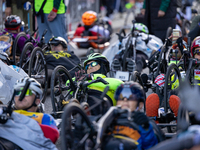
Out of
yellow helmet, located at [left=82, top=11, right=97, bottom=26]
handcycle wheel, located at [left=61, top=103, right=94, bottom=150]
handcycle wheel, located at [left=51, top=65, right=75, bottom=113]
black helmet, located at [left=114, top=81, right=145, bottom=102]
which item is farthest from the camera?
yellow helmet, located at [left=82, top=11, right=97, bottom=26]

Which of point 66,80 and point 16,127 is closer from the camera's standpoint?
point 16,127

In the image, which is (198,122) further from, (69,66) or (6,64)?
(69,66)

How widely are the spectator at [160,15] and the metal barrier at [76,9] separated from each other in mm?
6329

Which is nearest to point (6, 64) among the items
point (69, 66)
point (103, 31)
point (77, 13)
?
point (69, 66)

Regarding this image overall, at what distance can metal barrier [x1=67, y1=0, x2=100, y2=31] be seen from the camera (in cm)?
1659

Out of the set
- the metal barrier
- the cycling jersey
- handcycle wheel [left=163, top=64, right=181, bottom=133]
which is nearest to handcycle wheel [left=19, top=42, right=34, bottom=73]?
the cycling jersey

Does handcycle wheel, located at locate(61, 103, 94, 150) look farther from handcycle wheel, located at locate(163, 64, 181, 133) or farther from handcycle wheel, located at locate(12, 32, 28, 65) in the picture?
handcycle wheel, located at locate(12, 32, 28, 65)

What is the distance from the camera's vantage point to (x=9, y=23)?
8.23m

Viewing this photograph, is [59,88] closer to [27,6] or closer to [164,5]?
[164,5]

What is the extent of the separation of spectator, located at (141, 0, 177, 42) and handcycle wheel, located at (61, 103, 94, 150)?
679 cm

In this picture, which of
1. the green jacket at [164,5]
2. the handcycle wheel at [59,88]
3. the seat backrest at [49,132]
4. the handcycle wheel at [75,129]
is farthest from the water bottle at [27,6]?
the handcycle wheel at [75,129]

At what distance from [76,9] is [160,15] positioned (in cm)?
829

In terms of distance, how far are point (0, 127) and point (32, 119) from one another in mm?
292

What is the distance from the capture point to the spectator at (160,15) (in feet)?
32.9
